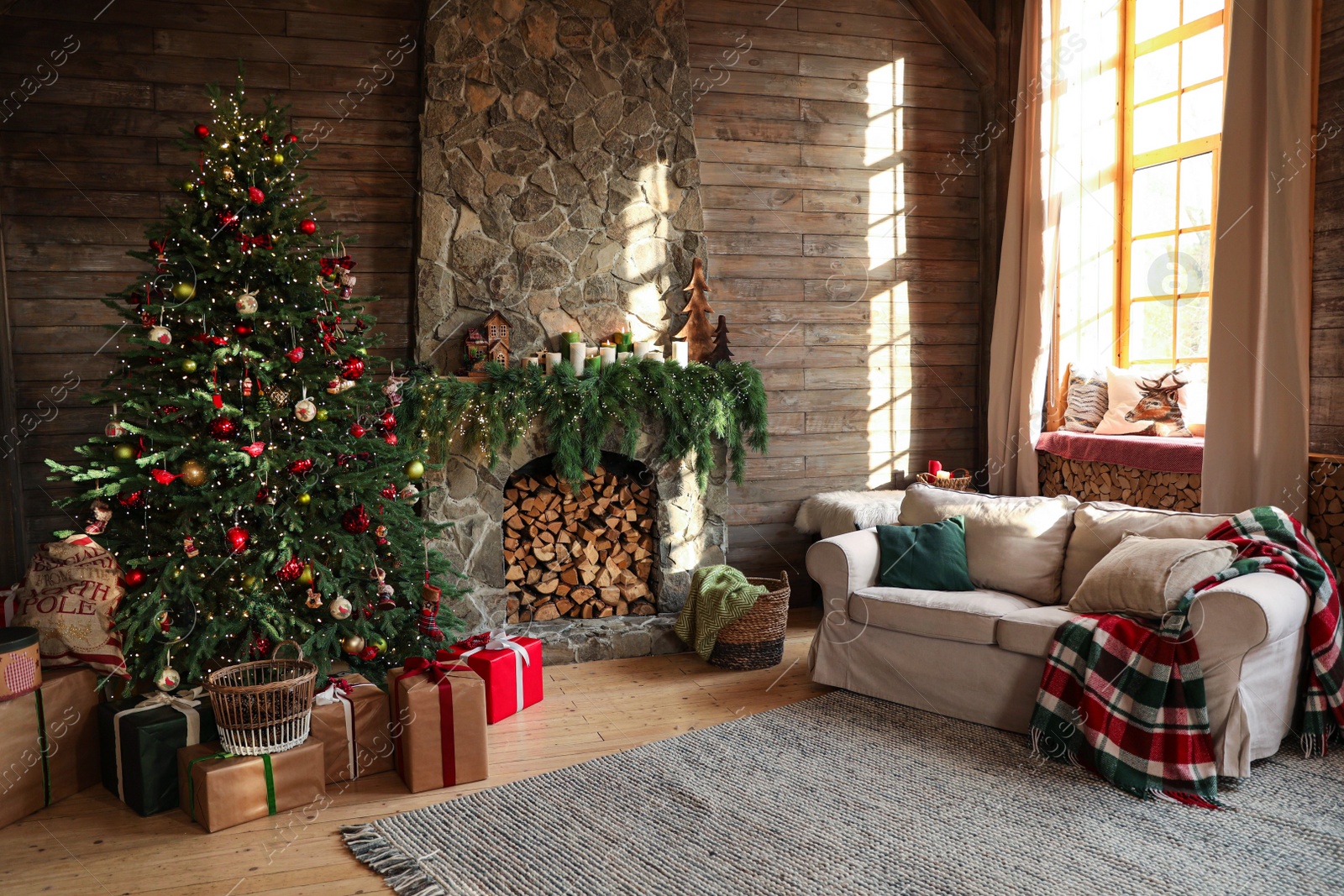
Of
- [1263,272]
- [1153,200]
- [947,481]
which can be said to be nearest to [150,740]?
[947,481]

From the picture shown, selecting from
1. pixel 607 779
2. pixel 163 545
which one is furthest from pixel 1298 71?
pixel 163 545

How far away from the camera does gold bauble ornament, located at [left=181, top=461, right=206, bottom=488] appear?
2.98 meters

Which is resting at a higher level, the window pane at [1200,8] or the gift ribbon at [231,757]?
the window pane at [1200,8]

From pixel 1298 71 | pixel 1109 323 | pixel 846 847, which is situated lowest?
pixel 846 847

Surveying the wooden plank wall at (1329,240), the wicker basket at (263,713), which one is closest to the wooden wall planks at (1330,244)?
the wooden plank wall at (1329,240)

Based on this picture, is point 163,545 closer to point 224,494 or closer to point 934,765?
point 224,494

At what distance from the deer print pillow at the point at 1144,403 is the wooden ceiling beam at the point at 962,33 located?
1947 mm

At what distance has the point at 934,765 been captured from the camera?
2889 millimetres

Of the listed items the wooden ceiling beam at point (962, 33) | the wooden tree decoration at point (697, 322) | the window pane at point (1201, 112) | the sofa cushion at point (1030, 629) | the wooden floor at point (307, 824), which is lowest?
the wooden floor at point (307, 824)

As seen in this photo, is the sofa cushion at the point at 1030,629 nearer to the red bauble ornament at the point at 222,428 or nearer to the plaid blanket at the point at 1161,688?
the plaid blanket at the point at 1161,688

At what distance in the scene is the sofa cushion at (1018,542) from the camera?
3.47 meters

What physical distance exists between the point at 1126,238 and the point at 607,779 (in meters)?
3.85

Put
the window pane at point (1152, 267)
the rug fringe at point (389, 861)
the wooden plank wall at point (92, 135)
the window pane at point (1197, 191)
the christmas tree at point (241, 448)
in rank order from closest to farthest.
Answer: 1. the rug fringe at point (389, 861)
2. the christmas tree at point (241, 448)
3. the wooden plank wall at point (92, 135)
4. the window pane at point (1197, 191)
5. the window pane at point (1152, 267)

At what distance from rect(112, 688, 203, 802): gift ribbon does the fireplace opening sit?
1.66m
